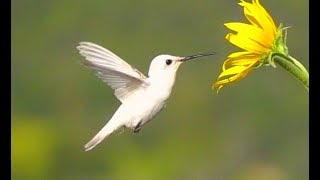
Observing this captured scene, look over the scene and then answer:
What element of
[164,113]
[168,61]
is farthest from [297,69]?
[164,113]

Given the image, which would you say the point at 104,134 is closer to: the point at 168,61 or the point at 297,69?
the point at 168,61

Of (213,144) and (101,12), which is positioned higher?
(101,12)

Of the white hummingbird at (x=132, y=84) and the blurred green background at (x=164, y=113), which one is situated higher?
the white hummingbird at (x=132, y=84)

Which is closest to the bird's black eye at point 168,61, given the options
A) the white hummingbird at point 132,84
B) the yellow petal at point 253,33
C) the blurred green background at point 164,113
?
the white hummingbird at point 132,84

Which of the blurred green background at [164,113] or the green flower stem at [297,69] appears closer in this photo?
the green flower stem at [297,69]

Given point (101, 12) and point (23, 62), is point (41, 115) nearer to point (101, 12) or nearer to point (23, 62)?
point (23, 62)

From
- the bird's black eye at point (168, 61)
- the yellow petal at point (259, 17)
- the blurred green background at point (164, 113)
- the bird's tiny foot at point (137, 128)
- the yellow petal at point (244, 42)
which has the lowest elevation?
the blurred green background at point (164, 113)

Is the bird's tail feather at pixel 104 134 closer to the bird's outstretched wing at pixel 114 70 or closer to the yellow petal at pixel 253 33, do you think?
the bird's outstretched wing at pixel 114 70

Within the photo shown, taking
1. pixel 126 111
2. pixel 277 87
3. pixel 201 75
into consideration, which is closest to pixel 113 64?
pixel 126 111

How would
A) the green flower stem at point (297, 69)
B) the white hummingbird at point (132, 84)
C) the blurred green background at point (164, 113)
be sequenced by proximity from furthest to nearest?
the blurred green background at point (164, 113), the green flower stem at point (297, 69), the white hummingbird at point (132, 84)
